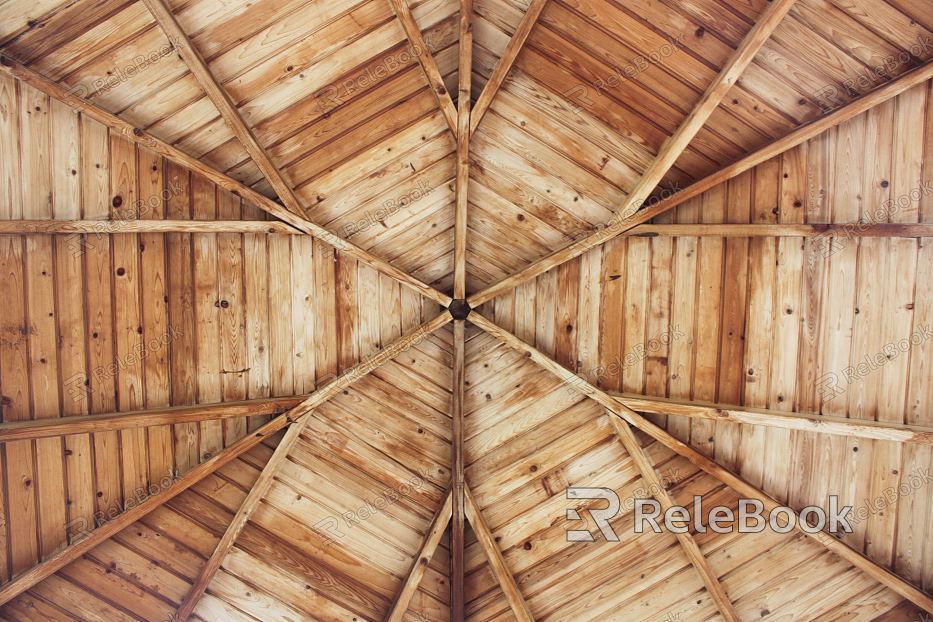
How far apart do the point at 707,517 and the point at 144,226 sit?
7378mm

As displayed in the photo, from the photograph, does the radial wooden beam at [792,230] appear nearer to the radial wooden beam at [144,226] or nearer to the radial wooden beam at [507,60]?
the radial wooden beam at [507,60]

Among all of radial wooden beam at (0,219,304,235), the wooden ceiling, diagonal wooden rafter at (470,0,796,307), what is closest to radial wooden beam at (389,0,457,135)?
the wooden ceiling

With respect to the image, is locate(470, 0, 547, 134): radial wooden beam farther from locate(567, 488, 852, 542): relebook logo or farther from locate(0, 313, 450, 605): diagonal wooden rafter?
locate(567, 488, 852, 542): relebook logo

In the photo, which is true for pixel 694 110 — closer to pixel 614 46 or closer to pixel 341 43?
pixel 614 46

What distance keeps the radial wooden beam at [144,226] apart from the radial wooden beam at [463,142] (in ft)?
6.11

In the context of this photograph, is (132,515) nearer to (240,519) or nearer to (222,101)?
(240,519)

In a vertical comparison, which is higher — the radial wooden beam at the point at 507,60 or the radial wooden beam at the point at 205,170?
the radial wooden beam at the point at 507,60

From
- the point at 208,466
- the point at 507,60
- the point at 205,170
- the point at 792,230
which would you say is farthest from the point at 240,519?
the point at 792,230

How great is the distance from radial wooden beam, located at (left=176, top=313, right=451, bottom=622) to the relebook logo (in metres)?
2.76

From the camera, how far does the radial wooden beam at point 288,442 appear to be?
22.5ft

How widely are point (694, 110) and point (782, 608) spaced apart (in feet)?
19.3

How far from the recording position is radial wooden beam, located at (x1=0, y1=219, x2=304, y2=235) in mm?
6281

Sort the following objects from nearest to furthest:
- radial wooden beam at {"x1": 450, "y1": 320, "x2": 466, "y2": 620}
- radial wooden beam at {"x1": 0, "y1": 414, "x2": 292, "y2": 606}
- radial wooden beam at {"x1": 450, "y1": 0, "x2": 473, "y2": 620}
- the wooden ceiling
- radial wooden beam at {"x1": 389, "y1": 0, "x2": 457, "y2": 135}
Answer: radial wooden beam at {"x1": 389, "y1": 0, "x2": 457, "y2": 135} → the wooden ceiling → radial wooden beam at {"x1": 0, "y1": 414, "x2": 292, "y2": 606} → radial wooden beam at {"x1": 450, "y1": 0, "x2": 473, "y2": 620} → radial wooden beam at {"x1": 450, "y1": 320, "x2": 466, "y2": 620}

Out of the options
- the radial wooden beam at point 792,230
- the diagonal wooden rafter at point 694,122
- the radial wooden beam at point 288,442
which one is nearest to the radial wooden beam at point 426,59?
the diagonal wooden rafter at point 694,122
